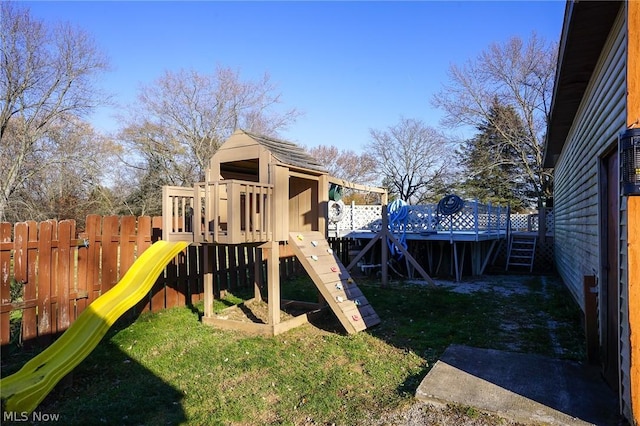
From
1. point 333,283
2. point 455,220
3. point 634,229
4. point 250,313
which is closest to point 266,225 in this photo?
point 333,283

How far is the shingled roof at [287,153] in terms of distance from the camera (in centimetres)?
574

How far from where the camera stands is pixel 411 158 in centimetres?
2903

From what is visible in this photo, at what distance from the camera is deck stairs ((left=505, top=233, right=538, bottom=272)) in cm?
1199

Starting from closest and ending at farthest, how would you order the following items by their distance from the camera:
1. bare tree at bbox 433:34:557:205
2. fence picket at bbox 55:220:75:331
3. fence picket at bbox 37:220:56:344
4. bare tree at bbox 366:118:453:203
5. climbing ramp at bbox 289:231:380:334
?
fence picket at bbox 37:220:56:344, fence picket at bbox 55:220:75:331, climbing ramp at bbox 289:231:380:334, bare tree at bbox 433:34:557:205, bare tree at bbox 366:118:453:203

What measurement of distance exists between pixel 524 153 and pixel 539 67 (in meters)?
4.38

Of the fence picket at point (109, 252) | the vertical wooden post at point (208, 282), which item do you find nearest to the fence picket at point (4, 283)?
the fence picket at point (109, 252)

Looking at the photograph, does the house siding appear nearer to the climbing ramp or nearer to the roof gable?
the roof gable

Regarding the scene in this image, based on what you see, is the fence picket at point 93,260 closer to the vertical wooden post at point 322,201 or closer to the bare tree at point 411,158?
the vertical wooden post at point 322,201

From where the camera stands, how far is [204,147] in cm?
2164

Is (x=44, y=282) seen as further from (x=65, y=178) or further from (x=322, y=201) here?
(x=65, y=178)

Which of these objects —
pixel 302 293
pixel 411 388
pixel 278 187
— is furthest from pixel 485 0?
pixel 411 388

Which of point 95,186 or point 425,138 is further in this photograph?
point 425,138

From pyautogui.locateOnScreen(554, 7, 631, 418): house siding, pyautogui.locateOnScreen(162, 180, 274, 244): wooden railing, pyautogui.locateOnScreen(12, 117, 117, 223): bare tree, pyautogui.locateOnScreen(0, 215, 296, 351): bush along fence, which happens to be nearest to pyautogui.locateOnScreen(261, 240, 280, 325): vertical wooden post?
pyautogui.locateOnScreen(162, 180, 274, 244): wooden railing

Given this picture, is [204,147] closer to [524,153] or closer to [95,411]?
[524,153]
